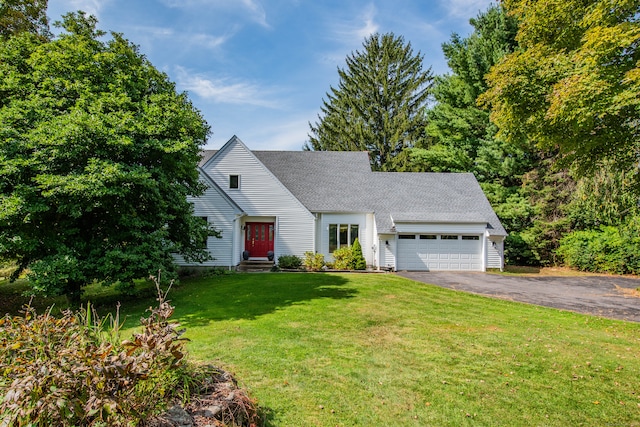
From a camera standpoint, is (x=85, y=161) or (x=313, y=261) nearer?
(x=85, y=161)

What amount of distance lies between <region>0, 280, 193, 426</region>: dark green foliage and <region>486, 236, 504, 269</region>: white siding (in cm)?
1968

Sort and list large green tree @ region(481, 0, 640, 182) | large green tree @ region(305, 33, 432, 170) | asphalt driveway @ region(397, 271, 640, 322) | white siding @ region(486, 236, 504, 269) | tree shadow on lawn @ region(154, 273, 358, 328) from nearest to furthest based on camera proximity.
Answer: large green tree @ region(481, 0, 640, 182), tree shadow on lawn @ region(154, 273, 358, 328), asphalt driveway @ region(397, 271, 640, 322), white siding @ region(486, 236, 504, 269), large green tree @ region(305, 33, 432, 170)

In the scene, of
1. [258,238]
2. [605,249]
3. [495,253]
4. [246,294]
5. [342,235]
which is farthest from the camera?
[342,235]

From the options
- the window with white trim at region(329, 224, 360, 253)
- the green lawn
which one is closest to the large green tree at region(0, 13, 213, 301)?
the green lawn

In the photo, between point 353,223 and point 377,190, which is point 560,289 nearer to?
point 353,223

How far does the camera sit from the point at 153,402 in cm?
302

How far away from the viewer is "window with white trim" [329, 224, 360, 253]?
20.3 metres

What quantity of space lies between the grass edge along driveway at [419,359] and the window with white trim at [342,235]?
9508 mm

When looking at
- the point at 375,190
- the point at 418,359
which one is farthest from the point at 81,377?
the point at 375,190

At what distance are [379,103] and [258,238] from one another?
2616cm

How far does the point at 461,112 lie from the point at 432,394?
26.6 m

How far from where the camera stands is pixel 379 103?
39.2m

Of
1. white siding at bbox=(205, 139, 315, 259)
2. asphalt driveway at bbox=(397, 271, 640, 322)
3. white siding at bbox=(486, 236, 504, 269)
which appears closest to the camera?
asphalt driveway at bbox=(397, 271, 640, 322)

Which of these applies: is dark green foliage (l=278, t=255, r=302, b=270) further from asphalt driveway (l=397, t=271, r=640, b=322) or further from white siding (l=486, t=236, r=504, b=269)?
white siding (l=486, t=236, r=504, b=269)
